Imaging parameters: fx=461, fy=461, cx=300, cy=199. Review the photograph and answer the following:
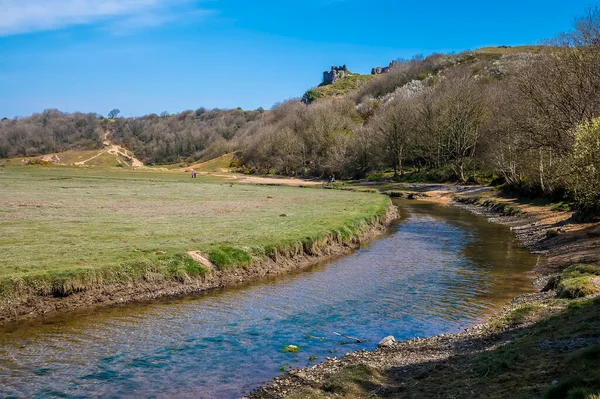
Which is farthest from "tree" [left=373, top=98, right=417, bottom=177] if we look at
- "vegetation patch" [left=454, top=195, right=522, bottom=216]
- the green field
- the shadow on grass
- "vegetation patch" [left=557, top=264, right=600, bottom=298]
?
the shadow on grass

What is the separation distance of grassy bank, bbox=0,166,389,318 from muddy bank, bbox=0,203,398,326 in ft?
0.78

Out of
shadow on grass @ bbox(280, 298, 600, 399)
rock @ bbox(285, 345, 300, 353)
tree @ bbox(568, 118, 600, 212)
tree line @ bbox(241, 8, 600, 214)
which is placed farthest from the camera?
tree line @ bbox(241, 8, 600, 214)

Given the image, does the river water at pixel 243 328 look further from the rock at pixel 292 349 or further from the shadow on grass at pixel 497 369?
the shadow on grass at pixel 497 369

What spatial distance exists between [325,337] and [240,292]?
683 centimetres

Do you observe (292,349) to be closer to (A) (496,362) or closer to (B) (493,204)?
(A) (496,362)

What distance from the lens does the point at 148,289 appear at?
20.2 meters

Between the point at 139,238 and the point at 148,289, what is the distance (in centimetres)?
686

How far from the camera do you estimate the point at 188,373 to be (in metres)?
12.5

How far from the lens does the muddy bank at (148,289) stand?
16986 mm

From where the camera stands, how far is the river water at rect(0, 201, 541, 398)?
12.1 m

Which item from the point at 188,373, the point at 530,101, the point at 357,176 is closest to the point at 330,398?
the point at 188,373

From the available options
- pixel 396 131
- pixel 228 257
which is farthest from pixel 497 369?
Answer: pixel 396 131

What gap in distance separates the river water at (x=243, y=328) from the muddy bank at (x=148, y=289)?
791 millimetres

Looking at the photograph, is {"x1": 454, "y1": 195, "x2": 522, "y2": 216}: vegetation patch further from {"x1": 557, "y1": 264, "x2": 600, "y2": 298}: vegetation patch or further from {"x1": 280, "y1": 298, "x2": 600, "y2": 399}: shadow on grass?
{"x1": 280, "y1": 298, "x2": 600, "y2": 399}: shadow on grass
